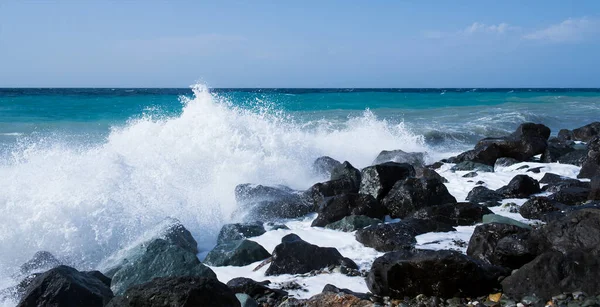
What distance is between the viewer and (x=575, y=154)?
10.2m

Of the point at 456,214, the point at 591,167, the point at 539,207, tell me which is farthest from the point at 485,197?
the point at 591,167

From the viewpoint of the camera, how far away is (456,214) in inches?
244

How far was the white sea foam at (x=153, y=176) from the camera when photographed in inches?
268

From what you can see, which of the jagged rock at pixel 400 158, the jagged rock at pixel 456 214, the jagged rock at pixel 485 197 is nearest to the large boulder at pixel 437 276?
the jagged rock at pixel 456 214

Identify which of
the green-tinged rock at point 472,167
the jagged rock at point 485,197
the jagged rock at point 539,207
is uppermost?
the jagged rock at point 539,207

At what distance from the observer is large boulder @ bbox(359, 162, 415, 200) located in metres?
7.59

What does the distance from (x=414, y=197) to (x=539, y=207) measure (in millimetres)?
1415

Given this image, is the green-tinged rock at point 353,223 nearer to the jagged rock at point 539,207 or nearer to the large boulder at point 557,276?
the jagged rock at point 539,207

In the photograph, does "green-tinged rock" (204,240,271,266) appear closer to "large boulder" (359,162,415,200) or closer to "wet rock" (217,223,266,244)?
"wet rock" (217,223,266,244)

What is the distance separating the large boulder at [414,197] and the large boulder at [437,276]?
281 centimetres

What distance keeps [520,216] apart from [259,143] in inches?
250

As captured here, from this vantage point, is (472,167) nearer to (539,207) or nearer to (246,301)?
(539,207)

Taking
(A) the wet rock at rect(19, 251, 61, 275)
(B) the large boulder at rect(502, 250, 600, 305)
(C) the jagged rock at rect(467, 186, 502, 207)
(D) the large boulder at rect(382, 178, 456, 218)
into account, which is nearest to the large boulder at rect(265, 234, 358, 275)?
(B) the large boulder at rect(502, 250, 600, 305)

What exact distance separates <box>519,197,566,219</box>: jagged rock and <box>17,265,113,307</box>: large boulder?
4.53m
